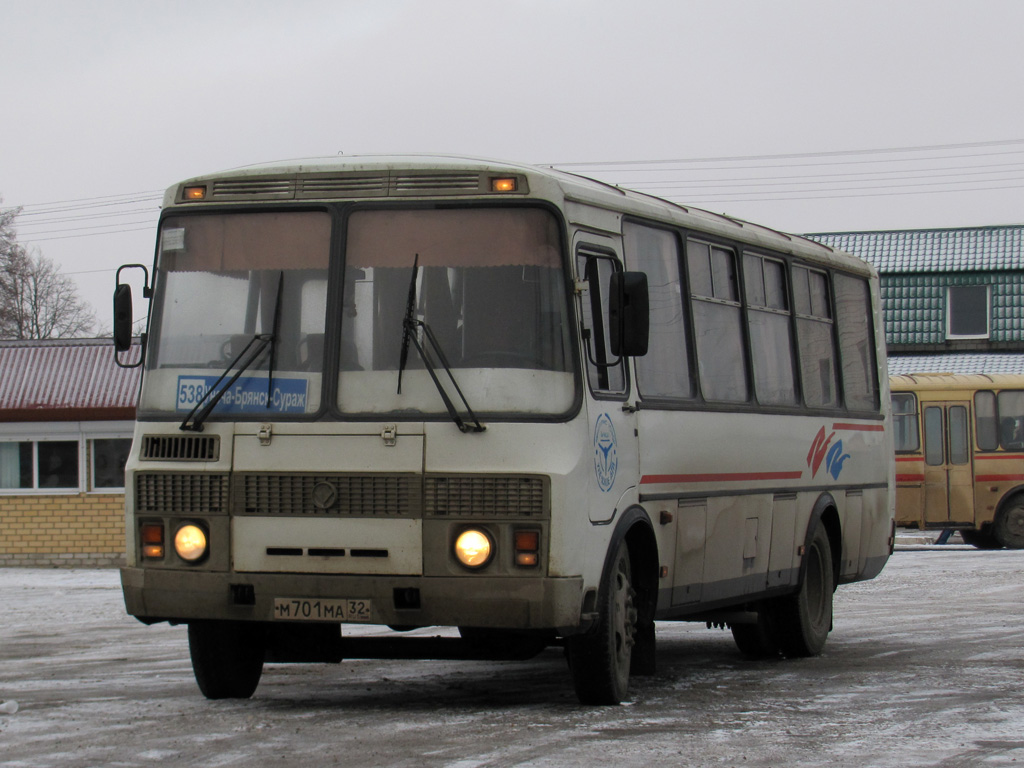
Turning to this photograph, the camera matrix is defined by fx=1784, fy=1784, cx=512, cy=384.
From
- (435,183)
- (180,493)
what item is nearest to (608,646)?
(180,493)

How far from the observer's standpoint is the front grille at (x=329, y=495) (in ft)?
28.9

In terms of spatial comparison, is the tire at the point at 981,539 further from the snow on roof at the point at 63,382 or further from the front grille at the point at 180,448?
the front grille at the point at 180,448

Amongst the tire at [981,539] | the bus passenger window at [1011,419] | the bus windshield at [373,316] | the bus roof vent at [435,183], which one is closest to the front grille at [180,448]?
the bus windshield at [373,316]

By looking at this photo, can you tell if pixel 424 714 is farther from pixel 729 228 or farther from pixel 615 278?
pixel 729 228

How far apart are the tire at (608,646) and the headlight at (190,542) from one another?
1.96m

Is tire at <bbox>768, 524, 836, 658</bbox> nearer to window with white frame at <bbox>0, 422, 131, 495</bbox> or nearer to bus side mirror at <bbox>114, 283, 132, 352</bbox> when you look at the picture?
bus side mirror at <bbox>114, 283, 132, 352</bbox>

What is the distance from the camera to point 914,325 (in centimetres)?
4331

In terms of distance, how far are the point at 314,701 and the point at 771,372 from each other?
4.16 m

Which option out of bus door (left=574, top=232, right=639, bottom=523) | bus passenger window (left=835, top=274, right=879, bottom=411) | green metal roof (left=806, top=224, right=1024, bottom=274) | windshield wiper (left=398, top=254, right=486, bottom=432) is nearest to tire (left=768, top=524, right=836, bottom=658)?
bus passenger window (left=835, top=274, right=879, bottom=411)

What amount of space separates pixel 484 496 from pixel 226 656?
2.02 meters

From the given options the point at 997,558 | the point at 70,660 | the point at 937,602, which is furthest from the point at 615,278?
the point at 997,558

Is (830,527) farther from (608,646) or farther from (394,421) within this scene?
(394,421)

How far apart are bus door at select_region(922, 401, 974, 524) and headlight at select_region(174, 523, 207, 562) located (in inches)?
859

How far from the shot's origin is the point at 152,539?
9234 millimetres
